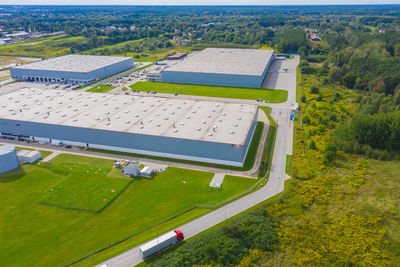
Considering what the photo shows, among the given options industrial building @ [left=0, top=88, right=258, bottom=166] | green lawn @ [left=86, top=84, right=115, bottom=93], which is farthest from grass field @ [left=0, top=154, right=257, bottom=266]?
green lawn @ [left=86, top=84, right=115, bottom=93]

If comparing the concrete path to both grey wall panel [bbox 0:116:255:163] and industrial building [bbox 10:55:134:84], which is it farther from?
industrial building [bbox 10:55:134:84]

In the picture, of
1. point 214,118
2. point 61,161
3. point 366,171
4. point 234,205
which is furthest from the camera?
point 214,118

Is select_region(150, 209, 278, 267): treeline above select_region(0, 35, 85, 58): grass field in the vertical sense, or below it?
below

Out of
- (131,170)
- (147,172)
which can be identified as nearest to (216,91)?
(147,172)

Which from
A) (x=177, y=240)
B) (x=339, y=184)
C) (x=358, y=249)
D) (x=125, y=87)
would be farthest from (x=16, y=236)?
(x=125, y=87)

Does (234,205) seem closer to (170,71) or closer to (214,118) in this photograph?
(214,118)

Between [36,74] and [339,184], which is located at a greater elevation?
[36,74]

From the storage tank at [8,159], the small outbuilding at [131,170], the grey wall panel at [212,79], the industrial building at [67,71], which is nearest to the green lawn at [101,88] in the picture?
the industrial building at [67,71]
